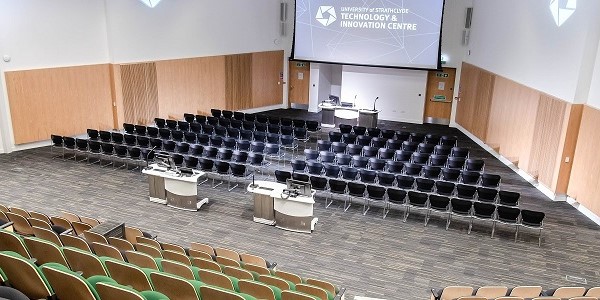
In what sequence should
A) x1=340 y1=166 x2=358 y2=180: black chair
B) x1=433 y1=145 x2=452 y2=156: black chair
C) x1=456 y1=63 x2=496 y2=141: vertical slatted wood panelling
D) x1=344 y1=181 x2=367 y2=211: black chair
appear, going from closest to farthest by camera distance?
x1=344 y1=181 x2=367 y2=211: black chair, x1=340 y1=166 x2=358 y2=180: black chair, x1=433 y1=145 x2=452 y2=156: black chair, x1=456 y1=63 x2=496 y2=141: vertical slatted wood panelling

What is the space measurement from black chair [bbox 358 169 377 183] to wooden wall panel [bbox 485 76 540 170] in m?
5.36

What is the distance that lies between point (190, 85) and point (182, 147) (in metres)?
6.23

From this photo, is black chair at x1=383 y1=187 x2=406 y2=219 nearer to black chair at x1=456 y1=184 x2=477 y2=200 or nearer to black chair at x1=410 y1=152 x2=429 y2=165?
A: black chair at x1=456 y1=184 x2=477 y2=200

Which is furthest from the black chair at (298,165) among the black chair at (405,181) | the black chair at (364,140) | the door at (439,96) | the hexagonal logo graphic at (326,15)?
the door at (439,96)

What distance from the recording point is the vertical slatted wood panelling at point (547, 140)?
1246 cm

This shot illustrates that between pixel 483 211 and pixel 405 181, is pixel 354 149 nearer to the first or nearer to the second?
pixel 405 181

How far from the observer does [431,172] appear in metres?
12.5

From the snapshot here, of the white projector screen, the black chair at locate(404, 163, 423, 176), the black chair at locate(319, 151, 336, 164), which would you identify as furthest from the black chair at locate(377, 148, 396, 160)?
the white projector screen

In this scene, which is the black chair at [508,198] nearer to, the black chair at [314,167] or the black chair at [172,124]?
the black chair at [314,167]

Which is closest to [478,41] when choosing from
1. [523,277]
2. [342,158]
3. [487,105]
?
[487,105]

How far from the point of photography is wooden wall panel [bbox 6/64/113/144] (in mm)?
14883

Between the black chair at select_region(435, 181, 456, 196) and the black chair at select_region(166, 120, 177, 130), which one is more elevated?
the black chair at select_region(166, 120, 177, 130)

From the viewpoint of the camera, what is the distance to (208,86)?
20094 millimetres

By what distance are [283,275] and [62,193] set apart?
7.32 metres
